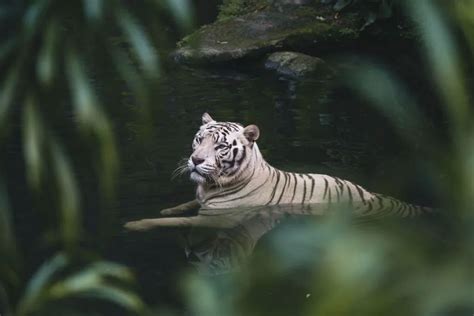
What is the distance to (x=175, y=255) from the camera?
19.4 ft

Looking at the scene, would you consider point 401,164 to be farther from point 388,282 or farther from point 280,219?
point 280,219

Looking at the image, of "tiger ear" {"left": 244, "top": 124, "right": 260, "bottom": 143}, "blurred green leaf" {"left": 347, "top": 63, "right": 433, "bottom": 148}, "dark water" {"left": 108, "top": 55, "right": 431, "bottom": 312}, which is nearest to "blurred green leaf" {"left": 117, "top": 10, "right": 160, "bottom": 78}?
"blurred green leaf" {"left": 347, "top": 63, "right": 433, "bottom": 148}

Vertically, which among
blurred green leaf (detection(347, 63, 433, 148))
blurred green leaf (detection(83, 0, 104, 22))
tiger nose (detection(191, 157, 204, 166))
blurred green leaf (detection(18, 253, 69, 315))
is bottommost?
tiger nose (detection(191, 157, 204, 166))

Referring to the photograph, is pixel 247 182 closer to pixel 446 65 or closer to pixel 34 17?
pixel 34 17

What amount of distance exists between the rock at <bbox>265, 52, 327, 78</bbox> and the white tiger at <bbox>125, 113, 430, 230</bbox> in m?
4.14

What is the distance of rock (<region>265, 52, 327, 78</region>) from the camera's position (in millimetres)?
11125

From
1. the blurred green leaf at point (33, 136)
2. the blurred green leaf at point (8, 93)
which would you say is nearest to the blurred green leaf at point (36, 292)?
the blurred green leaf at point (33, 136)

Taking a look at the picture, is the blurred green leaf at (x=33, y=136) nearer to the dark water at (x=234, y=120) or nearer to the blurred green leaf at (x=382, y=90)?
the blurred green leaf at (x=382, y=90)

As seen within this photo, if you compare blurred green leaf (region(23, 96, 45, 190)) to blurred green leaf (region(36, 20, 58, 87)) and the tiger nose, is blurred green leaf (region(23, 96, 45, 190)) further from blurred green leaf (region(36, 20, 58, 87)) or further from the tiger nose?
the tiger nose

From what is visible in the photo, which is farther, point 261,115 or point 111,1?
point 261,115

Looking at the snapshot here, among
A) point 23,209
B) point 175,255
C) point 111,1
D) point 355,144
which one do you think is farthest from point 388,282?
point 355,144

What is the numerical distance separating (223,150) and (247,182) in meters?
0.33

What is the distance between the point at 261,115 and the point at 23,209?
3540 mm

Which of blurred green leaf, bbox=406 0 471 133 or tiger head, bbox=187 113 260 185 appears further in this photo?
tiger head, bbox=187 113 260 185
